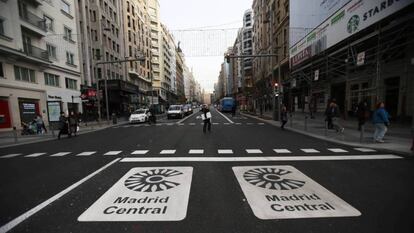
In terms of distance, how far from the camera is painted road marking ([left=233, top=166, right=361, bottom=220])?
3.30m

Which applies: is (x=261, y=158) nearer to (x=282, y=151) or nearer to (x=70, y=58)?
(x=282, y=151)

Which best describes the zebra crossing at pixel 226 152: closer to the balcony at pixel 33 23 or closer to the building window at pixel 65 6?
the balcony at pixel 33 23

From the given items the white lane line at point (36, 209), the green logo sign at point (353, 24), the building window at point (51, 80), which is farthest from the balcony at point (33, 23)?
the green logo sign at point (353, 24)

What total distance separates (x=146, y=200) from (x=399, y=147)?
9320 mm

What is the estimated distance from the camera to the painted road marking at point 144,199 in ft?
10.8

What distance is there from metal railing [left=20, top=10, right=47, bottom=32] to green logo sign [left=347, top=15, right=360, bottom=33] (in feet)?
91.4

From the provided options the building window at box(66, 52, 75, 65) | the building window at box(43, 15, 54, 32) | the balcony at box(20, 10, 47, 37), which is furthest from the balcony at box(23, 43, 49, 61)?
the building window at box(66, 52, 75, 65)

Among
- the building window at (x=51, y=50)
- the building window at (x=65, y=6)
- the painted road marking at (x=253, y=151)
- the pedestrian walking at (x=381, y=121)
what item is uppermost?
the building window at (x=65, y=6)

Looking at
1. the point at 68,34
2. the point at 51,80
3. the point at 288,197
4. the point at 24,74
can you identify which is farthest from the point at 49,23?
the point at 288,197

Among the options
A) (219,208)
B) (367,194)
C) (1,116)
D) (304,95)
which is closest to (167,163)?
(219,208)

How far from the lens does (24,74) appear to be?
20.3 meters

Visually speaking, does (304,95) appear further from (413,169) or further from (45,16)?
(45,16)

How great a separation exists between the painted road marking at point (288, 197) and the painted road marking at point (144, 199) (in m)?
1.29

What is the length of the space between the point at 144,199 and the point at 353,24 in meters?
15.0
